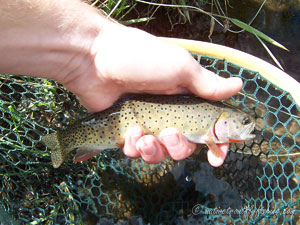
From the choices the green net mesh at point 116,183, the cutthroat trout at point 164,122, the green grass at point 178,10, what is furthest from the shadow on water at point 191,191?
the green grass at point 178,10

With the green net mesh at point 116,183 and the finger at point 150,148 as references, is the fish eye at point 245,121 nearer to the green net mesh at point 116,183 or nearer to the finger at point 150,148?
the green net mesh at point 116,183

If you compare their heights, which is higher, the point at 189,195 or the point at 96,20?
the point at 96,20

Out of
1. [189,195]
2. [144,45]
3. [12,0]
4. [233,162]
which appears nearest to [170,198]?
[189,195]

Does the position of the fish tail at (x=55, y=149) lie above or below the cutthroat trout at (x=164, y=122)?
below

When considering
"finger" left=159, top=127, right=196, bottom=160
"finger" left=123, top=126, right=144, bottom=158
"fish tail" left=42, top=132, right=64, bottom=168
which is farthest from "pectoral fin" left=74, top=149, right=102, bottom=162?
"finger" left=159, top=127, right=196, bottom=160

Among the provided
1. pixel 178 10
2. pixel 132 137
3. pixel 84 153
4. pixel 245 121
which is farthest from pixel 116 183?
pixel 178 10

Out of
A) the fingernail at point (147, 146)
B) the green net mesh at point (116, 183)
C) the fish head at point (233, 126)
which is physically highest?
the fish head at point (233, 126)

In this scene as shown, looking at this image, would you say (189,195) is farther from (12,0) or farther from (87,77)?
(12,0)
